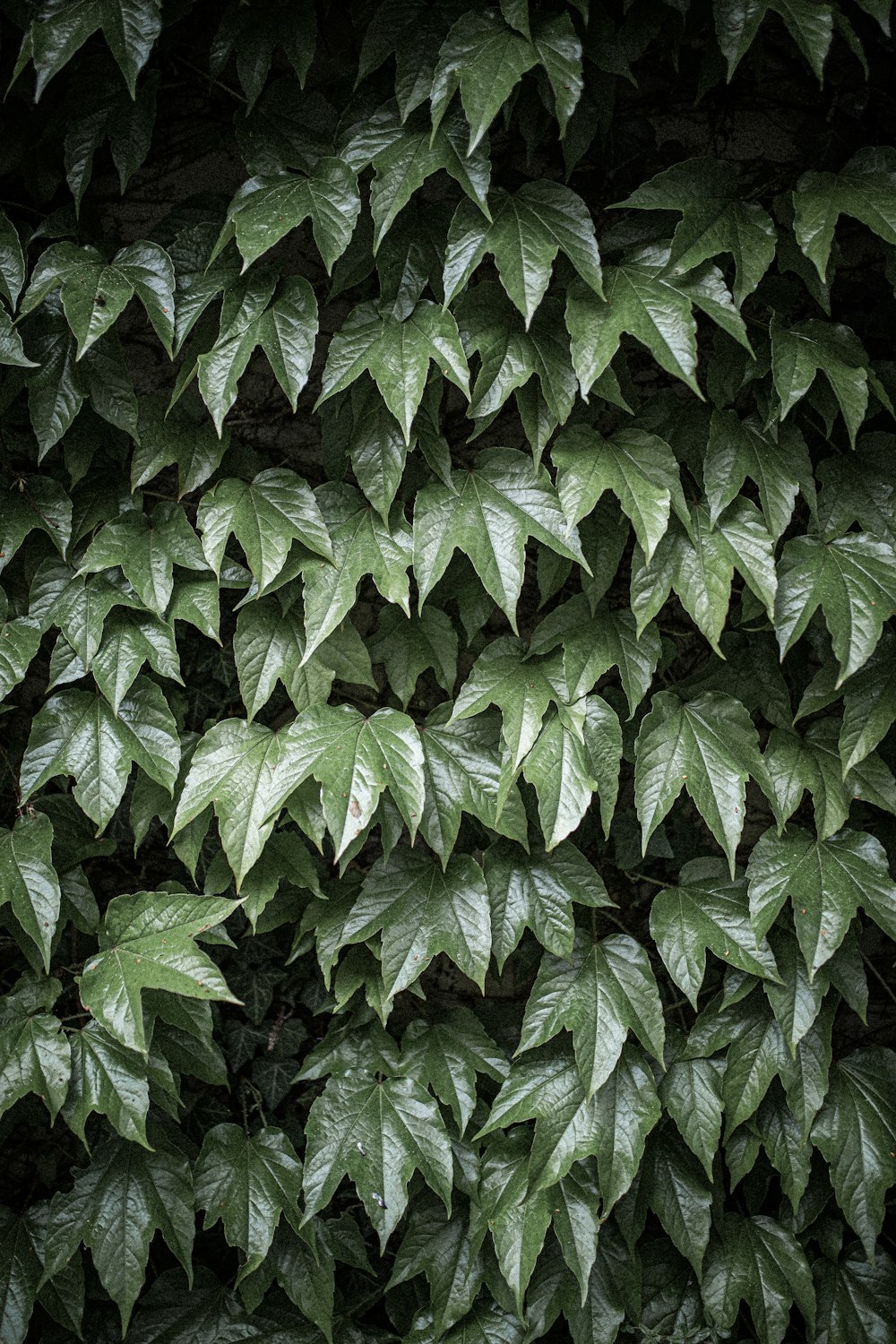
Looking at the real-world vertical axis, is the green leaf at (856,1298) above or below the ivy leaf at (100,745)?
below

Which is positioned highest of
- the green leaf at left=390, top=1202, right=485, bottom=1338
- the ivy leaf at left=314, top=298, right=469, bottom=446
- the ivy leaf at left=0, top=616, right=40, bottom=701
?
the ivy leaf at left=314, top=298, right=469, bottom=446

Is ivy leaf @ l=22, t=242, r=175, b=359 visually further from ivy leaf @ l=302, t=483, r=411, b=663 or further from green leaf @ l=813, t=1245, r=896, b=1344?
green leaf @ l=813, t=1245, r=896, b=1344

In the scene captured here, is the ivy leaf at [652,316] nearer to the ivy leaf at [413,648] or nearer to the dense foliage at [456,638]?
→ the dense foliage at [456,638]

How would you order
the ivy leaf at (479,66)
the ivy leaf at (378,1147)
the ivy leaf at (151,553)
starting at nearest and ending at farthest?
the ivy leaf at (479,66)
the ivy leaf at (151,553)
the ivy leaf at (378,1147)

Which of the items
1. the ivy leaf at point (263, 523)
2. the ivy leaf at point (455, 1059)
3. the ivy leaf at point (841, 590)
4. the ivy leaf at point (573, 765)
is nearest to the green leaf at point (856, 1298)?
the ivy leaf at point (455, 1059)

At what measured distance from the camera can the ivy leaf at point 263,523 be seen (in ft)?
5.38

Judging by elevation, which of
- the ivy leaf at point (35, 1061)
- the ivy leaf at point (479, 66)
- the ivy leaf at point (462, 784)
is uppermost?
the ivy leaf at point (479, 66)

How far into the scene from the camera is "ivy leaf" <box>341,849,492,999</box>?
1.75m

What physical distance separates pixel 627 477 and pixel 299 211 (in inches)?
25.2

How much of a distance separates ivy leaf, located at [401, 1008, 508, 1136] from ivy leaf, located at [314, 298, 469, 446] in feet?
3.49

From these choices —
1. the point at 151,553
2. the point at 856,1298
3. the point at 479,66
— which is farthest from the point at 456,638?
the point at 856,1298

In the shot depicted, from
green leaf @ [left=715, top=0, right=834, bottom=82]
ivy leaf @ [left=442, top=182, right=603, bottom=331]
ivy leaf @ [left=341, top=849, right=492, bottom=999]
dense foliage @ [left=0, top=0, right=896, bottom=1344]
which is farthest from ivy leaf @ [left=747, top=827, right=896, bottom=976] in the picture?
green leaf @ [left=715, top=0, right=834, bottom=82]

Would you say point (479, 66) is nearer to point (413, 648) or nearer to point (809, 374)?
point (809, 374)

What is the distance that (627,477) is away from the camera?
1.64 meters
